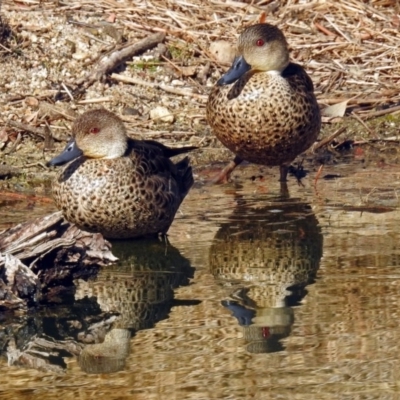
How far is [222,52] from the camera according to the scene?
10148 millimetres

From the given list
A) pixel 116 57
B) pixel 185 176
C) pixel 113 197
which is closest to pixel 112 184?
pixel 113 197

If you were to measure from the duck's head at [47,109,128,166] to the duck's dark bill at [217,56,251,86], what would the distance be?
1352 mm

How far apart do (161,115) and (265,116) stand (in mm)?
1720

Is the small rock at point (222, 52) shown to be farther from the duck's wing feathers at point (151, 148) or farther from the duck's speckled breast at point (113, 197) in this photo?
the duck's speckled breast at point (113, 197)

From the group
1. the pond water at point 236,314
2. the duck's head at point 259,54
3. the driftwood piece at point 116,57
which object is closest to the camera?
the pond water at point 236,314

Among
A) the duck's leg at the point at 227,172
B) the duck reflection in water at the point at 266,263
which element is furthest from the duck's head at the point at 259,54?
the duck reflection in water at the point at 266,263

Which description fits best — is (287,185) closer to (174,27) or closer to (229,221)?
(229,221)

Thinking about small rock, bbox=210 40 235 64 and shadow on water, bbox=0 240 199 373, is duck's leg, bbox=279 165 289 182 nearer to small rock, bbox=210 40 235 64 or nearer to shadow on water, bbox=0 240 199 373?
shadow on water, bbox=0 240 199 373

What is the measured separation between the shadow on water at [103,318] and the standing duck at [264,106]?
5.66ft

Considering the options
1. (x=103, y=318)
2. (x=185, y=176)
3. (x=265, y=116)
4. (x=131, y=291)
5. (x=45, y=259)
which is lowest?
(x=103, y=318)

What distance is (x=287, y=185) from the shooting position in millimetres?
8000

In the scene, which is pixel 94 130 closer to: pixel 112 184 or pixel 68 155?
pixel 68 155

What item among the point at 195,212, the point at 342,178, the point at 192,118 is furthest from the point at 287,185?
the point at 192,118

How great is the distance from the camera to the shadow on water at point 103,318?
15.1 ft
